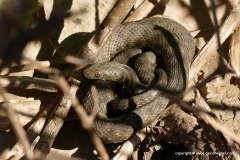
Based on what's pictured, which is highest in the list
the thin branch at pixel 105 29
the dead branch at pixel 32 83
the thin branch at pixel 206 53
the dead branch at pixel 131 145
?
the thin branch at pixel 105 29

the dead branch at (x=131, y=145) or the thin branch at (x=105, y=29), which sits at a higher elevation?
the thin branch at (x=105, y=29)

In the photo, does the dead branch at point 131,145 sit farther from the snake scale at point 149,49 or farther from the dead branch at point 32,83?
the dead branch at point 32,83

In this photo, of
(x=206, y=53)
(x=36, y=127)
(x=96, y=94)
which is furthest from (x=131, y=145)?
(x=206, y=53)

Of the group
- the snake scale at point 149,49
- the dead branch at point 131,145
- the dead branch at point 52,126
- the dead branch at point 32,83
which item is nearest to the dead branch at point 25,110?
the dead branch at point 32,83

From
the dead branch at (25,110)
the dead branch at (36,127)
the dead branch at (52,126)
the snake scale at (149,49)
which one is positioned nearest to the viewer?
the dead branch at (52,126)

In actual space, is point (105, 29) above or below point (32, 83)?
above

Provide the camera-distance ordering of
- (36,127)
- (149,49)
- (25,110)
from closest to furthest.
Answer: (36,127)
(25,110)
(149,49)

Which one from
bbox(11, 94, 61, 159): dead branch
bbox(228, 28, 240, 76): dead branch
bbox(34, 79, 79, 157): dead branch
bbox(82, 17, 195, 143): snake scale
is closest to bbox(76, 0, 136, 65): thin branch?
bbox(82, 17, 195, 143): snake scale

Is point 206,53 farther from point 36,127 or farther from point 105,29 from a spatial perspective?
point 36,127

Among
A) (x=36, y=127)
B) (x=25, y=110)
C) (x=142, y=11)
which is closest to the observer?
(x=36, y=127)
